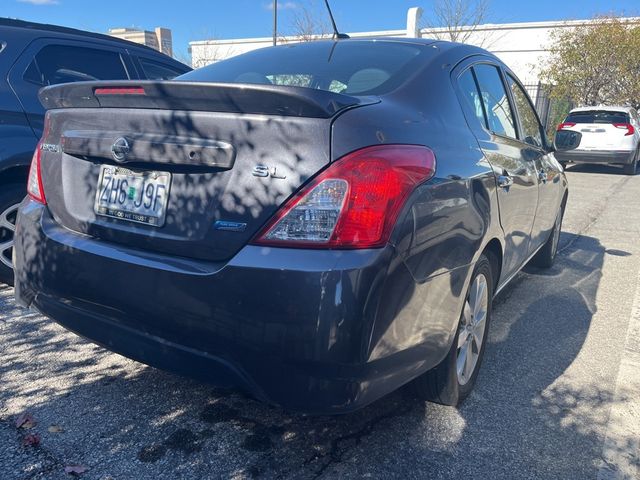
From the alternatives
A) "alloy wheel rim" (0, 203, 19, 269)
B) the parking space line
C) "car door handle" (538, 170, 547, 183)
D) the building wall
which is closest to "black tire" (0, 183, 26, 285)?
"alloy wheel rim" (0, 203, 19, 269)

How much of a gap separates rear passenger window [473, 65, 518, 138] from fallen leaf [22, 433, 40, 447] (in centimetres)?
260

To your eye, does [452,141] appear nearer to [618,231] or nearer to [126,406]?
[126,406]

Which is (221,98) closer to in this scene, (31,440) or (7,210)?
(31,440)

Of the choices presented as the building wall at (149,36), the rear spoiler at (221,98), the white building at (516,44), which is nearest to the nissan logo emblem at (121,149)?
the rear spoiler at (221,98)

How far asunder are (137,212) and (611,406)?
2424mm

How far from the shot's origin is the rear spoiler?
176 cm

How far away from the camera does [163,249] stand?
76.5 inches

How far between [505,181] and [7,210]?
10.4 ft

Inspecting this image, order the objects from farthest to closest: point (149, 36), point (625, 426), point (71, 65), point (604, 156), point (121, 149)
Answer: point (149, 36) → point (604, 156) → point (71, 65) → point (625, 426) → point (121, 149)

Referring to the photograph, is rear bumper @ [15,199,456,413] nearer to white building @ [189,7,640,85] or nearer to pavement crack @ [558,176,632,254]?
pavement crack @ [558,176,632,254]

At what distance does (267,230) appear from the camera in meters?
1.77

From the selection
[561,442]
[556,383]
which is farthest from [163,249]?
[556,383]

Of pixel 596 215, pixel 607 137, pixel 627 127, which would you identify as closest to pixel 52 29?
pixel 596 215

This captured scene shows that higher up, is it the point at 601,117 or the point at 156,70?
the point at 156,70
